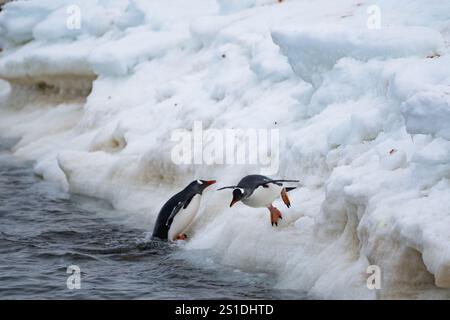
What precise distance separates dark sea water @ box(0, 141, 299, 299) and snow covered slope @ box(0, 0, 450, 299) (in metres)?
0.29

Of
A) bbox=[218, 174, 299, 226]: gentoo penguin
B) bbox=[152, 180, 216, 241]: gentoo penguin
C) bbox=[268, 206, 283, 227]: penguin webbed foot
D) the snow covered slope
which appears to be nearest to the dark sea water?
bbox=[152, 180, 216, 241]: gentoo penguin

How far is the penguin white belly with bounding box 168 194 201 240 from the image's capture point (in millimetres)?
9469

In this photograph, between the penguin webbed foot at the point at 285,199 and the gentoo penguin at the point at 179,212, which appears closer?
the penguin webbed foot at the point at 285,199

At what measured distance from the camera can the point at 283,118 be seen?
1023 centimetres

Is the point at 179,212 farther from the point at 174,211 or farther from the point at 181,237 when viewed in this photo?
the point at 181,237

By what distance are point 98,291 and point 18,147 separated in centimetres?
942

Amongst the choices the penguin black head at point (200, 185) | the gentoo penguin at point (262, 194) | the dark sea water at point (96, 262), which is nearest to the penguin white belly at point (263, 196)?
the gentoo penguin at point (262, 194)

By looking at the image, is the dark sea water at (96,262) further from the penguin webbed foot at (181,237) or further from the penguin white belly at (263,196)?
the penguin white belly at (263,196)

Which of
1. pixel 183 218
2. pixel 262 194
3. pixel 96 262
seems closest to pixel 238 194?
pixel 262 194

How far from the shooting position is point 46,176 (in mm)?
14109

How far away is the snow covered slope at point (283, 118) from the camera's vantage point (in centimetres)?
666

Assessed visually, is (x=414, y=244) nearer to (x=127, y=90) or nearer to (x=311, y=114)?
(x=311, y=114)

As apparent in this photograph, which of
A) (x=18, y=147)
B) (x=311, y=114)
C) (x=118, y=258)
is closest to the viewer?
(x=118, y=258)

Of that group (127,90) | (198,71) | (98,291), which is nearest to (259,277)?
(98,291)
